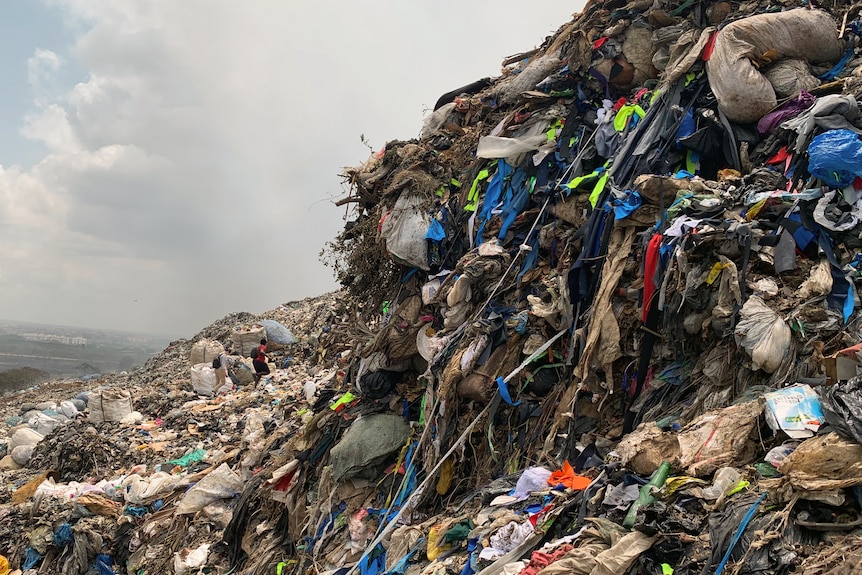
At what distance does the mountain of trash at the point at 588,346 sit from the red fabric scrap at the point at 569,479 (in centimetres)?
2

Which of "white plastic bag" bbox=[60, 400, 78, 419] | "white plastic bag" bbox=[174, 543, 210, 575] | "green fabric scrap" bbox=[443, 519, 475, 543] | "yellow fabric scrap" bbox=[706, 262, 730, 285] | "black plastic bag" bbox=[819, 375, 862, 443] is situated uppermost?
"yellow fabric scrap" bbox=[706, 262, 730, 285]

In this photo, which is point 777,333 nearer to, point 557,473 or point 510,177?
point 557,473

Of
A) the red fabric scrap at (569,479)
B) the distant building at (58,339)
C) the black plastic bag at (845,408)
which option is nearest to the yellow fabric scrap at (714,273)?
the black plastic bag at (845,408)

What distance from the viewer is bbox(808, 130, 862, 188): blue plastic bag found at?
9.58 ft

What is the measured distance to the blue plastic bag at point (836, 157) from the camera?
2.92 m

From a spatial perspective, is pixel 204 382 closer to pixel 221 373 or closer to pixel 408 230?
pixel 221 373

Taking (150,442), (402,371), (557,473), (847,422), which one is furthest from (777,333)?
(150,442)

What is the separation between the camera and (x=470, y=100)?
6.14m

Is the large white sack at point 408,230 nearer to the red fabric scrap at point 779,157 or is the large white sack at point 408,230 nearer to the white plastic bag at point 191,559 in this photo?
the red fabric scrap at point 779,157

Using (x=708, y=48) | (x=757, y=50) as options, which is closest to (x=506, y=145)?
(x=708, y=48)

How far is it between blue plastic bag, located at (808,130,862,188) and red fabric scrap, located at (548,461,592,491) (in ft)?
7.00

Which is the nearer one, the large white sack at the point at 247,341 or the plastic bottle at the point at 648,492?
the plastic bottle at the point at 648,492

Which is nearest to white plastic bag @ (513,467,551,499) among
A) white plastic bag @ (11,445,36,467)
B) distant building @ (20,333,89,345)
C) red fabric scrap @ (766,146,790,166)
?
red fabric scrap @ (766,146,790,166)

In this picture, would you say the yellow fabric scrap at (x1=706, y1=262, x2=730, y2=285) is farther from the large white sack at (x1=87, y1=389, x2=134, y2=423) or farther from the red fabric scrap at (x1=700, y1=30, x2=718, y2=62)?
the large white sack at (x1=87, y1=389, x2=134, y2=423)
